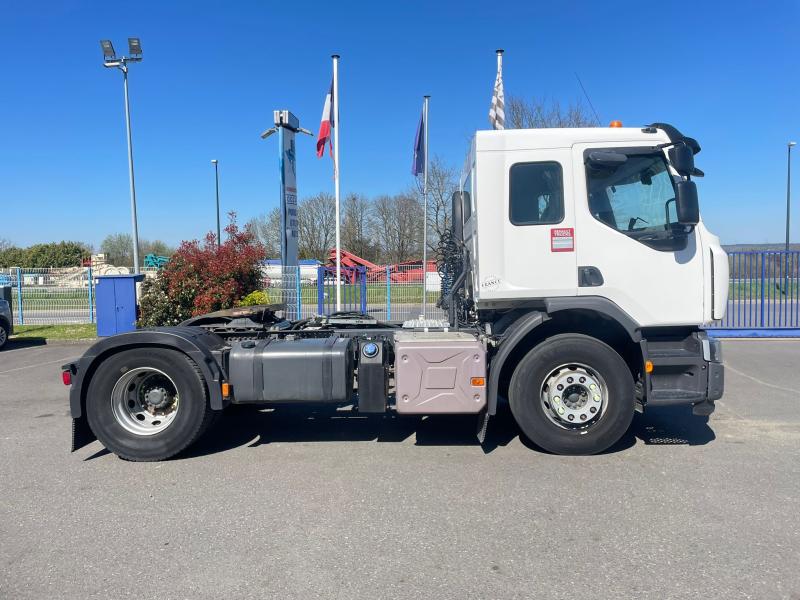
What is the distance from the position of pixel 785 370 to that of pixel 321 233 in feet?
149

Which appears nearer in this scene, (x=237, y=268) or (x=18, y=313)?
(x=237, y=268)

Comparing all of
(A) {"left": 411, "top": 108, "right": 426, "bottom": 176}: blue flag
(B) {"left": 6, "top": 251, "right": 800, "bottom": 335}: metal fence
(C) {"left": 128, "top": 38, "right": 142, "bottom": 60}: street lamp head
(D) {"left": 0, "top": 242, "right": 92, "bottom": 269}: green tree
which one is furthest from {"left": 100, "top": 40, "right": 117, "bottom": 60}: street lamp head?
(D) {"left": 0, "top": 242, "right": 92, "bottom": 269}: green tree

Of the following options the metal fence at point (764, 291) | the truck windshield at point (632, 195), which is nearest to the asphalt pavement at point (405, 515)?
the truck windshield at point (632, 195)

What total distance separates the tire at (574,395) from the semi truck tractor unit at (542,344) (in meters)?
0.01

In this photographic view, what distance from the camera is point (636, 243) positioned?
16.8 ft

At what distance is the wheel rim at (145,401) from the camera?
529cm

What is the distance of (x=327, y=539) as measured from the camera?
366 centimetres

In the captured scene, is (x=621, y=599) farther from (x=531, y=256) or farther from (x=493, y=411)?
(x=531, y=256)

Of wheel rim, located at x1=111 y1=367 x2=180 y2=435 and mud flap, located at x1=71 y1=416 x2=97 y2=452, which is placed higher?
wheel rim, located at x1=111 y1=367 x2=180 y2=435

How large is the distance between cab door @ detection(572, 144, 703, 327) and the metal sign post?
1050 centimetres

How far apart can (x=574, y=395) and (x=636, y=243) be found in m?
1.51

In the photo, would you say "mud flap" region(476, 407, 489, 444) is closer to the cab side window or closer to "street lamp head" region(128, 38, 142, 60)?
the cab side window

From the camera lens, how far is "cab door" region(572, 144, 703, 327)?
5086 mm

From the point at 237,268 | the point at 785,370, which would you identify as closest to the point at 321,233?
the point at 237,268
